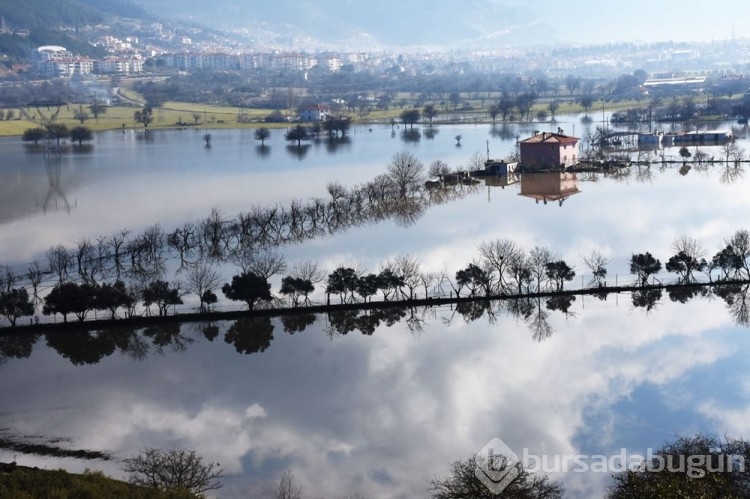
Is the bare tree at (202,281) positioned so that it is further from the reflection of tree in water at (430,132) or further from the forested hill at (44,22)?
the forested hill at (44,22)

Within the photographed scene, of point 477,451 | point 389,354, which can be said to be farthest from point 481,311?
point 477,451

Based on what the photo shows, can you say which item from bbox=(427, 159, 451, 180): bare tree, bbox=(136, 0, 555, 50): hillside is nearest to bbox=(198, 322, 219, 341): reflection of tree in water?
bbox=(427, 159, 451, 180): bare tree

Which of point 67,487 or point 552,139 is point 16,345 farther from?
point 552,139

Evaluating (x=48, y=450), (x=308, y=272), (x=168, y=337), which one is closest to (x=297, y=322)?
(x=168, y=337)

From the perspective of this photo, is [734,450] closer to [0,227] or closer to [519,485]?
[519,485]

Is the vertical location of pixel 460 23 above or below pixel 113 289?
above

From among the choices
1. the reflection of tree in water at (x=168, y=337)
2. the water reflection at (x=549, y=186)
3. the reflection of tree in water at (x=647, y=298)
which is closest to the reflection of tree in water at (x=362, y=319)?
the reflection of tree in water at (x=168, y=337)

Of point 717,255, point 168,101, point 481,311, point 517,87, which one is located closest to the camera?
point 481,311
